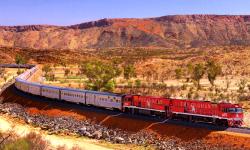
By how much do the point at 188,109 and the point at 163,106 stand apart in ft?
9.51

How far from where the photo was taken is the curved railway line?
36.7 m

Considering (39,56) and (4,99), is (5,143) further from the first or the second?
(39,56)

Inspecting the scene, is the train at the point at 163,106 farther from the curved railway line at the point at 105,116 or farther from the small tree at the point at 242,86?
the small tree at the point at 242,86

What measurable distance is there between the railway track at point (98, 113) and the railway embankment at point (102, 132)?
959 millimetres

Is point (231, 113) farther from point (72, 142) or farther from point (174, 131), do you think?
point (72, 142)

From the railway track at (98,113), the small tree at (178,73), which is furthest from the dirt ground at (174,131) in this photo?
the small tree at (178,73)

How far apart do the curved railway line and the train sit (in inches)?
27.6

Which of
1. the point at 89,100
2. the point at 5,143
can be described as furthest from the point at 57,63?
the point at 5,143

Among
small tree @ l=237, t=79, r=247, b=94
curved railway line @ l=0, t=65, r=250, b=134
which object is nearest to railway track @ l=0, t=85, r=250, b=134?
curved railway line @ l=0, t=65, r=250, b=134

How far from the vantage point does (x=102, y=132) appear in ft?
134

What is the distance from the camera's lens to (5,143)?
84.8 feet

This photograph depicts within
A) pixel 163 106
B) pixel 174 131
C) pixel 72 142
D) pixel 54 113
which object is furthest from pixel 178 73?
pixel 72 142

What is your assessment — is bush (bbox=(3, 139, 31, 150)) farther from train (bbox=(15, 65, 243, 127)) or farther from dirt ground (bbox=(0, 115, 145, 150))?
train (bbox=(15, 65, 243, 127))

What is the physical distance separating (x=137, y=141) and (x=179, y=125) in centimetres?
371
